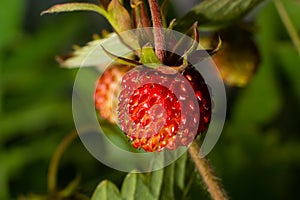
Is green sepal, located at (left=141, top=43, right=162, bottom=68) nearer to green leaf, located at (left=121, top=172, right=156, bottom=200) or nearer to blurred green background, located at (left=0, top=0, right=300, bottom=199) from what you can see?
green leaf, located at (left=121, top=172, right=156, bottom=200)

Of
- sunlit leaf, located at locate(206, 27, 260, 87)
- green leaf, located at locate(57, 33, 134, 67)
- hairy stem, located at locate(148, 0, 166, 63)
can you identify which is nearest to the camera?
hairy stem, located at locate(148, 0, 166, 63)

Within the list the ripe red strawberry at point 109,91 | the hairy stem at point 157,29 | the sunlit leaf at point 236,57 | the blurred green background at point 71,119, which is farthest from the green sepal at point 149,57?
the blurred green background at point 71,119

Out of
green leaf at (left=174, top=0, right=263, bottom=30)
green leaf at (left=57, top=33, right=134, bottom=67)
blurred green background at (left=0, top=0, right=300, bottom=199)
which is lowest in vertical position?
blurred green background at (left=0, top=0, right=300, bottom=199)

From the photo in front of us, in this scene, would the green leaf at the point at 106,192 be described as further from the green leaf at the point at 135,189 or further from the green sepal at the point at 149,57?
the green sepal at the point at 149,57

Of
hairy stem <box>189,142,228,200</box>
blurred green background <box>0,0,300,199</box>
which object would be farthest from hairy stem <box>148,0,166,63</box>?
blurred green background <box>0,0,300,199</box>

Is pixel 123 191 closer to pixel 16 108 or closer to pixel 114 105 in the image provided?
pixel 114 105

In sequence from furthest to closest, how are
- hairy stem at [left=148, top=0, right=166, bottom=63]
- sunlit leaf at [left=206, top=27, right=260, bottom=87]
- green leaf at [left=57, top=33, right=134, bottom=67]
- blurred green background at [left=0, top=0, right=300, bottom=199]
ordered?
blurred green background at [left=0, top=0, right=300, bottom=199]
sunlit leaf at [left=206, top=27, right=260, bottom=87]
green leaf at [left=57, top=33, right=134, bottom=67]
hairy stem at [left=148, top=0, right=166, bottom=63]
